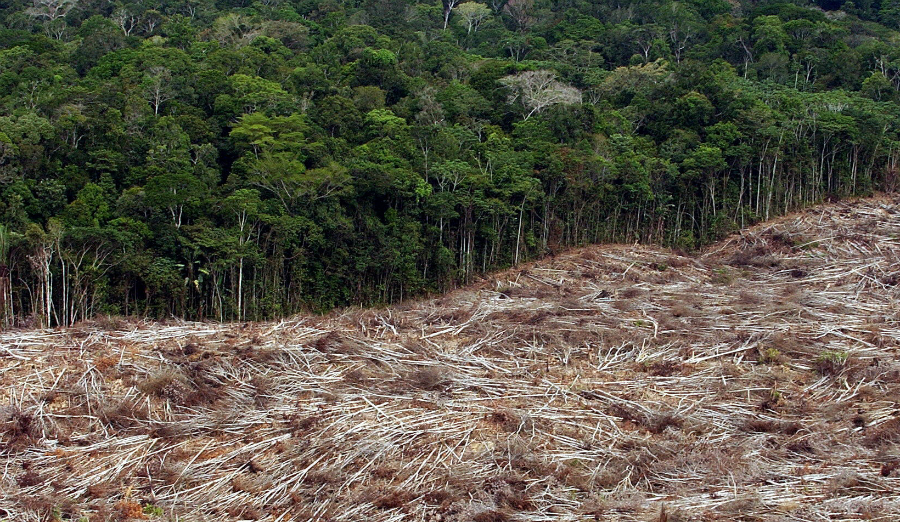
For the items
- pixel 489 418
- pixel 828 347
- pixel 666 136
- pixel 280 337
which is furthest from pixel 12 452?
pixel 666 136

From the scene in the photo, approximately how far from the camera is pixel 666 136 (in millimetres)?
Result: 23500

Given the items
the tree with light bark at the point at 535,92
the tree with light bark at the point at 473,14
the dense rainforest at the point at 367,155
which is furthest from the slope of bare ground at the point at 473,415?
the tree with light bark at the point at 473,14

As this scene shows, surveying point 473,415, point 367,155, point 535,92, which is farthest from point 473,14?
point 473,415

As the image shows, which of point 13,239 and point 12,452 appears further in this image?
point 13,239

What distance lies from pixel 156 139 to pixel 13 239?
16.8ft

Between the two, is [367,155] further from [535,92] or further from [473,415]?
[473,415]

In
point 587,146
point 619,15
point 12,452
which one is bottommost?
point 12,452

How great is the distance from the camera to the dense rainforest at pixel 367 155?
54.9 ft

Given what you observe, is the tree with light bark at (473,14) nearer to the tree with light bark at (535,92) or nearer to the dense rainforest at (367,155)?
the dense rainforest at (367,155)

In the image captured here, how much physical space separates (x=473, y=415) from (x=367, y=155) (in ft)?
37.3

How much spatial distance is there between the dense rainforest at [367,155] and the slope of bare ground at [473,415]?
17.1ft

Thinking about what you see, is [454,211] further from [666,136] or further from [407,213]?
[666,136]

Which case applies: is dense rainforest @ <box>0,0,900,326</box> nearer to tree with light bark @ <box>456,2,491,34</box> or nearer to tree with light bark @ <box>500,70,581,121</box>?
tree with light bark @ <box>500,70,581,121</box>

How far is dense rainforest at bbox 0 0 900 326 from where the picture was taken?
1672 centimetres
